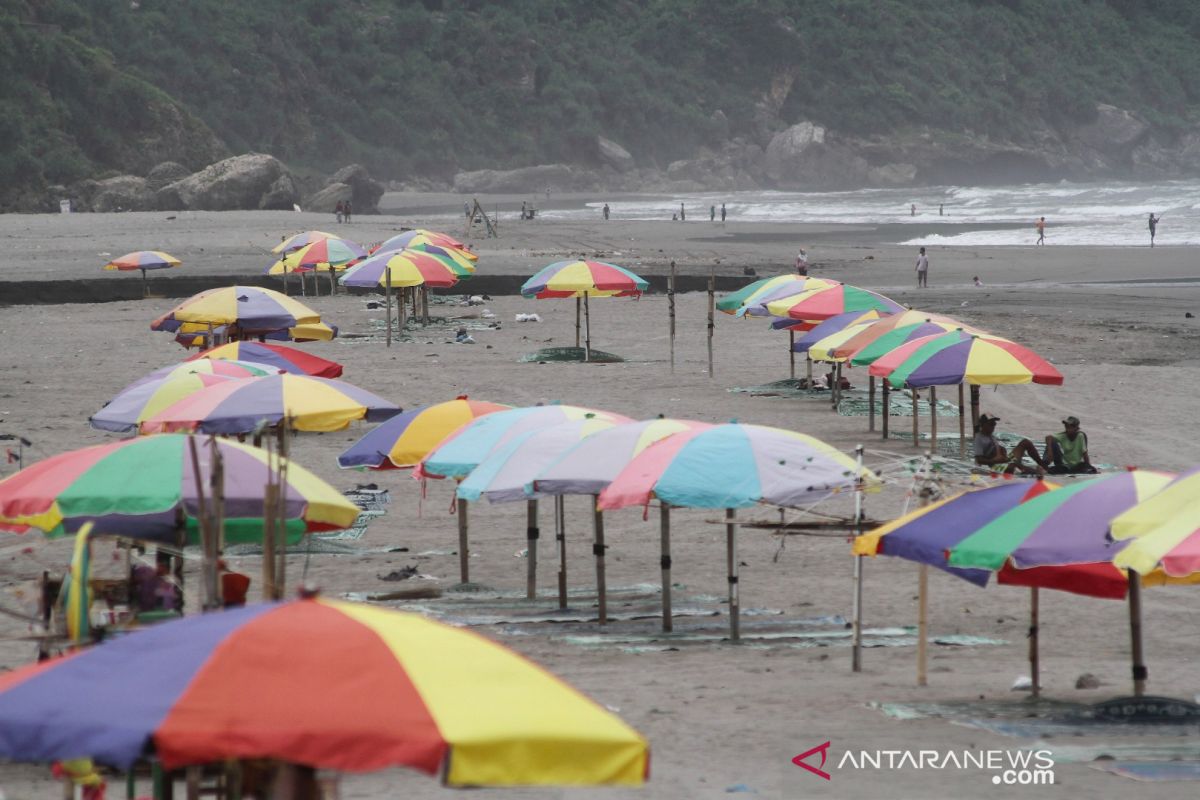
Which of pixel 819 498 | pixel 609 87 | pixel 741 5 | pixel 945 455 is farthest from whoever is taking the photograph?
pixel 741 5

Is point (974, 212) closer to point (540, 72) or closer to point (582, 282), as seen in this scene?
point (540, 72)

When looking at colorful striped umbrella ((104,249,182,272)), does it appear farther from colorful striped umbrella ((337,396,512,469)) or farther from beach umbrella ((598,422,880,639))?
beach umbrella ((598,422,880,639))

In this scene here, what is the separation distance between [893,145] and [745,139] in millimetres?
12020

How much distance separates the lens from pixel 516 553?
1283 centimetres

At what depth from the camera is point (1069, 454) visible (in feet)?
49.3

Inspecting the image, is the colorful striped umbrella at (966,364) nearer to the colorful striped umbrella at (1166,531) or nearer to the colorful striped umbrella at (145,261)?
the colorful striped umbrella at (1166,531)

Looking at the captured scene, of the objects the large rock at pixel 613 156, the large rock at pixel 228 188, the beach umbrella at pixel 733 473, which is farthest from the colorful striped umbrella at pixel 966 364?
the large rock at pixel 613 156

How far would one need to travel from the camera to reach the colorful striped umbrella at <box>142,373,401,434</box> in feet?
35.7

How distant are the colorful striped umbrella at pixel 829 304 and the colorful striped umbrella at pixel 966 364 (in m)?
4.73

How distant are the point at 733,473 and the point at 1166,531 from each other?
276cm

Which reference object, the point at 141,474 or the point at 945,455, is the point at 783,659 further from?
the point at 945,455

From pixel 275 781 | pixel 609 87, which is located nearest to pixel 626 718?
pixel 275 781

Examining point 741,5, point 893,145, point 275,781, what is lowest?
point 275,781

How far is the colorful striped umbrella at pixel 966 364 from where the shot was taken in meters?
14.6
